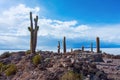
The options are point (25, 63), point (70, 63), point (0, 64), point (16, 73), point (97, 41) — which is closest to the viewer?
point (70, 63)

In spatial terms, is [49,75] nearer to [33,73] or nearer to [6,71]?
[33,73]

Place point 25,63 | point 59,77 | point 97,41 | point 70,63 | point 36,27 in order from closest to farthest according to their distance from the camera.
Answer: point 59,77, point 70,63, point 25,63, point 36,27, point 97,41

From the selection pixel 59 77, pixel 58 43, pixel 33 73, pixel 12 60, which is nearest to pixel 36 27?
pixel 12 60

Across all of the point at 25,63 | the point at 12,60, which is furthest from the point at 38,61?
the point at 12,60

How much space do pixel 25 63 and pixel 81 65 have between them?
5221mm

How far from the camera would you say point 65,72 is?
17969 mm

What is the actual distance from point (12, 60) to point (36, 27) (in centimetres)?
382

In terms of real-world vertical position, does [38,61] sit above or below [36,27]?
below

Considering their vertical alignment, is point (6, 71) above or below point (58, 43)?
below

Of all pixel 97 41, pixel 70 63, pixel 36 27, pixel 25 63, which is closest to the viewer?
pixel 70 63

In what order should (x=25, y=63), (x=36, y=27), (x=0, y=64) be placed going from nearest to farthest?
(x=25, y=63) < (x=0, y=64) < (x=36, y=27)

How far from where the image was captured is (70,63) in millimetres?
Answer: 19031

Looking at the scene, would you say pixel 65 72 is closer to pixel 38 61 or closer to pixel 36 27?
pixel 38 61

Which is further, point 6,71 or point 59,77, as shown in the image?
point 6,71
